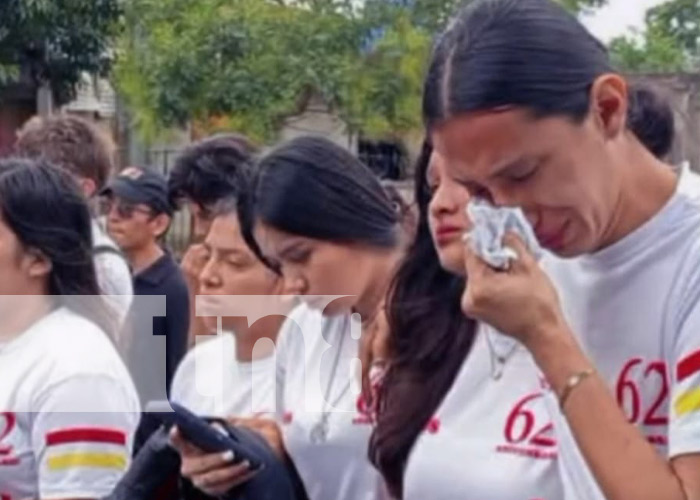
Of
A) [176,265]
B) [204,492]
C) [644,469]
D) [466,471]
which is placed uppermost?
[644,469]

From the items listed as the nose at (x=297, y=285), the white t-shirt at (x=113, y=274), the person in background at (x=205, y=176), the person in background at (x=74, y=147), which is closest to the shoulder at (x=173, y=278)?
the person in background at (x=74, y=147)

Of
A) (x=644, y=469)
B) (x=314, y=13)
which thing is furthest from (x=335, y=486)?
(x=314, y=13)

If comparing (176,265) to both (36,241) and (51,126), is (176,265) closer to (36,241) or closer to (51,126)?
(51,126)

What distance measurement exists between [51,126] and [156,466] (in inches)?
81.8

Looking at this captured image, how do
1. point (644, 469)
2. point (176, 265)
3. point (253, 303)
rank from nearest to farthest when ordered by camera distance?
point (644, 469), point (253, 303), point (176, 265)

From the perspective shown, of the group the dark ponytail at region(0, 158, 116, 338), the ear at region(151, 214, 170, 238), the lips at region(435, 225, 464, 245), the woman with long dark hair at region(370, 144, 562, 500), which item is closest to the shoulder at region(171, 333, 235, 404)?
the dark ponytail at region(0, 158, 116, 338)

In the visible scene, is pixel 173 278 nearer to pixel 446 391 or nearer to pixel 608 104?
pixel 446 391

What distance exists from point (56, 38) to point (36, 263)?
517 inches

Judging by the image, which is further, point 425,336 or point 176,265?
point 176,265

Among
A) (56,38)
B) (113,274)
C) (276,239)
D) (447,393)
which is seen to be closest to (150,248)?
(113,274)

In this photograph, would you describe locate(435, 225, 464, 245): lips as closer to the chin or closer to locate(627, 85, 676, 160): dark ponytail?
the chin

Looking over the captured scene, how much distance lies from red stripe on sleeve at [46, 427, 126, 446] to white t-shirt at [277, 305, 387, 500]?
0.29 m

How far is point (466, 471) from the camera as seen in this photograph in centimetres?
204

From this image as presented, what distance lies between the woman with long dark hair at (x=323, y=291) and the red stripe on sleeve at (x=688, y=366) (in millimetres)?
840
